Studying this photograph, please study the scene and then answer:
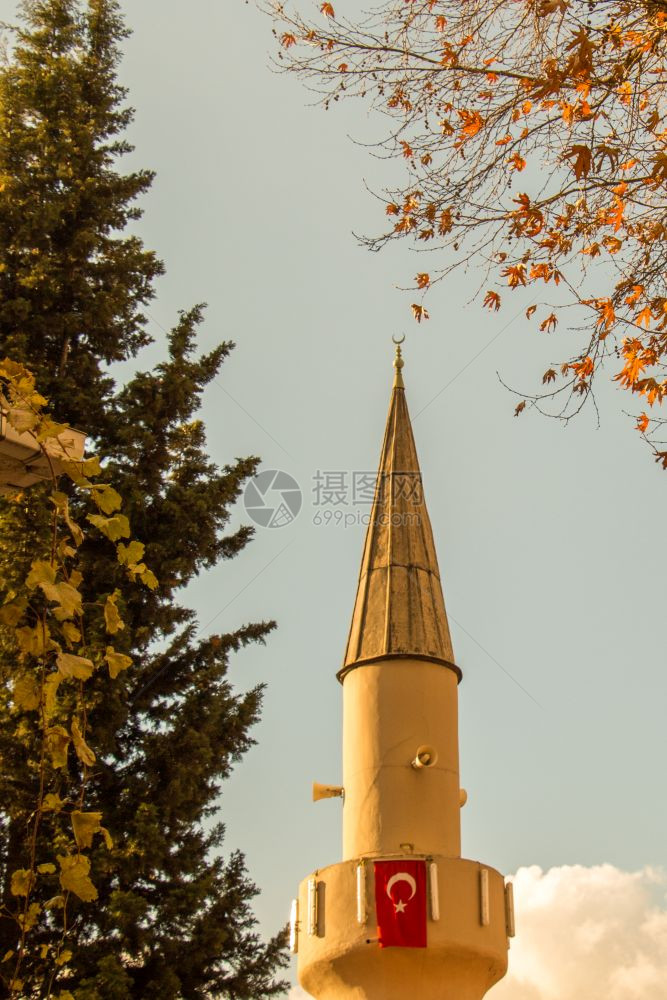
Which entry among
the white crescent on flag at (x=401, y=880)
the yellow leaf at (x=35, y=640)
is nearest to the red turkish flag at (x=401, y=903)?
the white crescent on flag at (x=401, y=880)

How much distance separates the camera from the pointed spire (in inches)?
501

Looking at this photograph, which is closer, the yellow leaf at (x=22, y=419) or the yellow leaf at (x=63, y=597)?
the yellow leaf at (x=63, y=597)

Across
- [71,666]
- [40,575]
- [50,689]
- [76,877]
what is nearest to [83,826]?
[76,877]

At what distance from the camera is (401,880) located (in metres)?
11.1

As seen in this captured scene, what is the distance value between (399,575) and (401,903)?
3777 mm

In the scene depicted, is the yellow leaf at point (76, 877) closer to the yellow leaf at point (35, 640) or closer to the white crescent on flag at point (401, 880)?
the yellow leaf at point (35, 640)

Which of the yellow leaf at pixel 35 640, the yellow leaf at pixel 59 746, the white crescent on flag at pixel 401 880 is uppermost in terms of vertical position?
the white crescent on flag at pixel 401 880

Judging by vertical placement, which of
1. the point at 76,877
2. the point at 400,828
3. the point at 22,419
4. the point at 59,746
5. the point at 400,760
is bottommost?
the point at 76,877

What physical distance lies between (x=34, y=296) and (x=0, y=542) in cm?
325

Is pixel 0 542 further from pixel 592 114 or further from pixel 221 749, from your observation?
pixel 592 114

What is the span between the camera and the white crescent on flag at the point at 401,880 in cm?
1086

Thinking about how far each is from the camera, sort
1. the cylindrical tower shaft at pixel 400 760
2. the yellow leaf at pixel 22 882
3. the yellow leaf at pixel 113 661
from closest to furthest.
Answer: the yellow leaf at pixel 113 661, the yellow leaf at pixel 22 882, the cylindrical tower shaft at pixel 400 760

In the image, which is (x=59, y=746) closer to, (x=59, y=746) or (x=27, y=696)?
(x=59, y=746)

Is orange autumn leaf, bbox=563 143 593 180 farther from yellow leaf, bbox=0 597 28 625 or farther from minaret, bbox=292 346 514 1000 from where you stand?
minaret, bbox=292 346 514 1000
